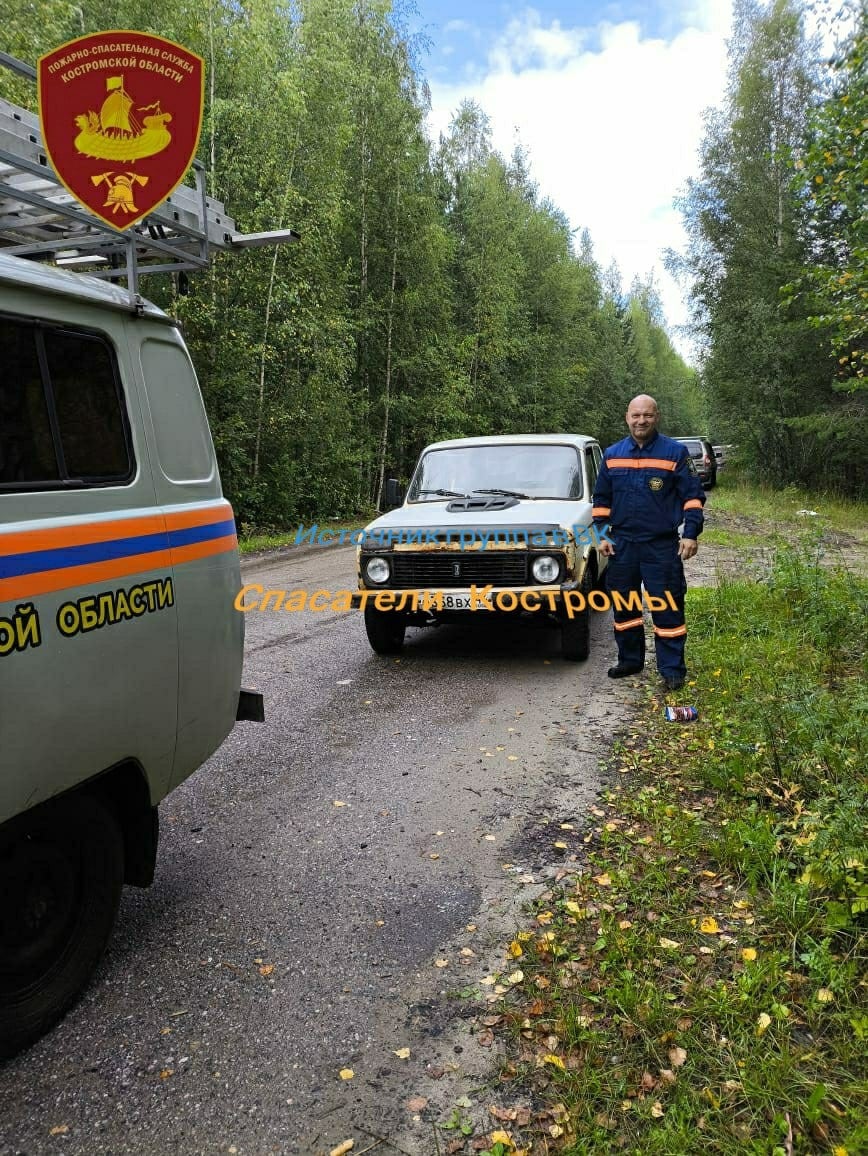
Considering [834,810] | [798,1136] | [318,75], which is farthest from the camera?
[318,75]

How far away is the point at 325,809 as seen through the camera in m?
3.92

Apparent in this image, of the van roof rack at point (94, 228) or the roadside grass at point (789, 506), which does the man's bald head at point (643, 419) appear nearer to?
the van roof rack at point (94, 228)

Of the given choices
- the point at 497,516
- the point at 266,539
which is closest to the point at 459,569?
the point at 497,516

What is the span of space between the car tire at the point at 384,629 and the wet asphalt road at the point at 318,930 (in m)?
0.90

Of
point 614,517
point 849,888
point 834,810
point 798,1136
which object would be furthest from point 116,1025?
point 614,517

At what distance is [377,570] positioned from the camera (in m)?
6.17

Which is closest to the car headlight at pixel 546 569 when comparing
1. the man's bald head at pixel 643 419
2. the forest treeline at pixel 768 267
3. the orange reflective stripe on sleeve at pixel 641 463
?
the orange reflective stripe on sleeve at pixel 641 463

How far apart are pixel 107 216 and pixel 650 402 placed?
12.7 ft

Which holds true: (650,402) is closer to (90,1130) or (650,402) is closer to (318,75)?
(90,1130)

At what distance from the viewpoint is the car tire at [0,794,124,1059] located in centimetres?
224

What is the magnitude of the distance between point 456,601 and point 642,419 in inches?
75.2

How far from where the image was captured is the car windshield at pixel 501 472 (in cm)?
700

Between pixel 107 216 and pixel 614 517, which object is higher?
pixel 107 216

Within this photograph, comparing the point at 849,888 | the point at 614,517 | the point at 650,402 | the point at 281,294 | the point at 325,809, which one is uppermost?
the point at 281,294
